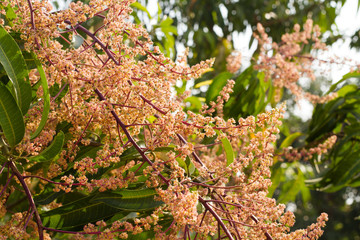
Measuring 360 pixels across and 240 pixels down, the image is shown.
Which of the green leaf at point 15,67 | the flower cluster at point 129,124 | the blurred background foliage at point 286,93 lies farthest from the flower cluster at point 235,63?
the green leaf at point 15,67

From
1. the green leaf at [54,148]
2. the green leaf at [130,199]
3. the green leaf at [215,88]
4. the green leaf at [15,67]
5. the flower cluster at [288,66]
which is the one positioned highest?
the flower cluster at [288,66]

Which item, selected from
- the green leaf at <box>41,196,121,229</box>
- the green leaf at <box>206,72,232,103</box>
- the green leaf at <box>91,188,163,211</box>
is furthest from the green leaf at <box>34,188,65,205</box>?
the green leaf at <box>206,72,232,103</box>

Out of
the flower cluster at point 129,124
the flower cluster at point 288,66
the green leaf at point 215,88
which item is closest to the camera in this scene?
the flower cluster at point 129,124

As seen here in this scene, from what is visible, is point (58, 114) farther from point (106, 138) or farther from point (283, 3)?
point (283, 3)

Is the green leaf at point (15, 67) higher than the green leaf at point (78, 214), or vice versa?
the green leaf at point (15, 67)

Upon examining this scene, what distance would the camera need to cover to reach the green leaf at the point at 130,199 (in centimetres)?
94

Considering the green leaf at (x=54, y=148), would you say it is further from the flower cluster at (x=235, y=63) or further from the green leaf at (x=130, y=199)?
the flower cluster at (x=235, y=63)

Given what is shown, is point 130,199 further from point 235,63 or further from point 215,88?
point 235,63

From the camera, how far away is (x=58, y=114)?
993mm

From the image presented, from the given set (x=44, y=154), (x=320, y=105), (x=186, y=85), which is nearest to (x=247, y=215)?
(x=44, y=154)

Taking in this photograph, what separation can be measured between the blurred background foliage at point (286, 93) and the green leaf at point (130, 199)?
0.66 metres

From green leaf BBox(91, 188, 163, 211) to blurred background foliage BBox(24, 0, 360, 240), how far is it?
0.66 metres

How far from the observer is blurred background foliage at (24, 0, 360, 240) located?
1961 millimetres

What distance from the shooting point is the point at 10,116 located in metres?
0.91
